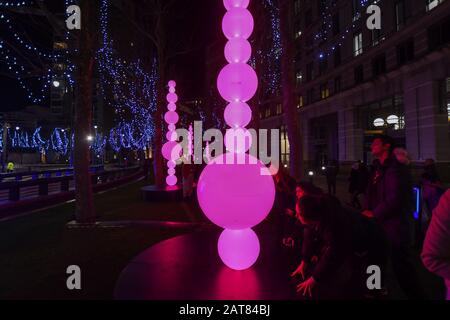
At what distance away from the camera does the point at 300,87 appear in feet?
123

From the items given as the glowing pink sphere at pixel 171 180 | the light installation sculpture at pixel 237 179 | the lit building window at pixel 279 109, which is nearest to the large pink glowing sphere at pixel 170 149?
the glowing pink sphere at pixel 171 180

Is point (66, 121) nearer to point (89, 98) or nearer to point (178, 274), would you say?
point (89, 98)

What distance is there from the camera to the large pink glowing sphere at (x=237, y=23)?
4.06 meters

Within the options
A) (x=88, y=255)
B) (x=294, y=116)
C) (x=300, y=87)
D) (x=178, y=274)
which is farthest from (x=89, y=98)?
(x=300, y=87)

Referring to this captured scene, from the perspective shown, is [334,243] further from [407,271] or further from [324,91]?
[324,91]

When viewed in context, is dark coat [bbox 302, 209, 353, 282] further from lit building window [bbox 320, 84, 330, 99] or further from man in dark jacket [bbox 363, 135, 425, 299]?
lit building window [bbox 320, 84, 330, 99]

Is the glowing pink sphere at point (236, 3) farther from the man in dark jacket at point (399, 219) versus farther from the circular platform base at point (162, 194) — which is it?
the circular platform base at point (162, 194)

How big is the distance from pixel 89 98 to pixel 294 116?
19.1 feet

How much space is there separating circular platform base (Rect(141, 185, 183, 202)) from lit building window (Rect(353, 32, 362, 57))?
71.5ft

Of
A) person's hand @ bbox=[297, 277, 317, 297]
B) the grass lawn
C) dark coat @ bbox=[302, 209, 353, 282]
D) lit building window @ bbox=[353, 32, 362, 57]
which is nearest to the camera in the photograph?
dark coat @ bbox=[302, 209, 353, 282]

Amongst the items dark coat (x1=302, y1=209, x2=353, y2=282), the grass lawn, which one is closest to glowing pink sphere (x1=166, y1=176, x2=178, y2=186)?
the grass lawn

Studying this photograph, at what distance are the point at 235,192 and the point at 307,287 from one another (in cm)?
120

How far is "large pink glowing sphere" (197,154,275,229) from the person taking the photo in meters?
3.46

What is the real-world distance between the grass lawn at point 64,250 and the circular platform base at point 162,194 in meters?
2.27
